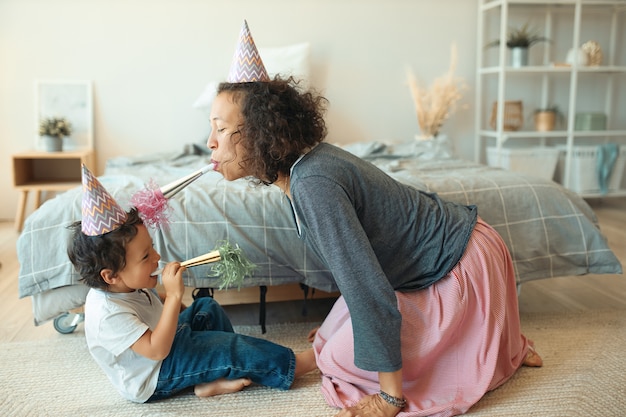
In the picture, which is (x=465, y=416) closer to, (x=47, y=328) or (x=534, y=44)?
(x=47, y=328)

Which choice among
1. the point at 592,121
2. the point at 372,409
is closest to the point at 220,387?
the point at 372,409

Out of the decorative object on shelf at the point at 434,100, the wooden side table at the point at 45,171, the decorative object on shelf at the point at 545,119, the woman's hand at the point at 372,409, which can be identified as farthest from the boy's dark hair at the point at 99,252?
A: the decorative object on shelf at the point at 545,119

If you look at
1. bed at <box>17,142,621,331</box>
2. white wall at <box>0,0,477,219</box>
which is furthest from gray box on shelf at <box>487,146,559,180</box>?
bed at <box>17,142,621,331</box>

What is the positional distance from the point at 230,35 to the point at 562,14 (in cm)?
236

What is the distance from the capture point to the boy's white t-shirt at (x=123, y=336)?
4.70 feet

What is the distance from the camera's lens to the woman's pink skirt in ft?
4.90

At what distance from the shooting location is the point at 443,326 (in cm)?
150

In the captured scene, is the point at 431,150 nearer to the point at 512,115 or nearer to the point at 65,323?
the point at 512,115

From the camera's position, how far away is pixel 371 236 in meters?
1.46

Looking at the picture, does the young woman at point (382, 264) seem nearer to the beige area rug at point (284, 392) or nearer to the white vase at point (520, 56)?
the beige area rug at point (284, 392)

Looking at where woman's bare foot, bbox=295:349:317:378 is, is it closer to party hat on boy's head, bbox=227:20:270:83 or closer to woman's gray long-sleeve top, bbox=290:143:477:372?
woman's gray long-sleeve top, bbox=290:143:477:372

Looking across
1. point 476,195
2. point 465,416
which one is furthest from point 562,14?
point 465,416

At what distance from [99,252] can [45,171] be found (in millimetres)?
2824

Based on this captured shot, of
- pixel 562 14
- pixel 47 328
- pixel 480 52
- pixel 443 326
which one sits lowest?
pixel 47 328
